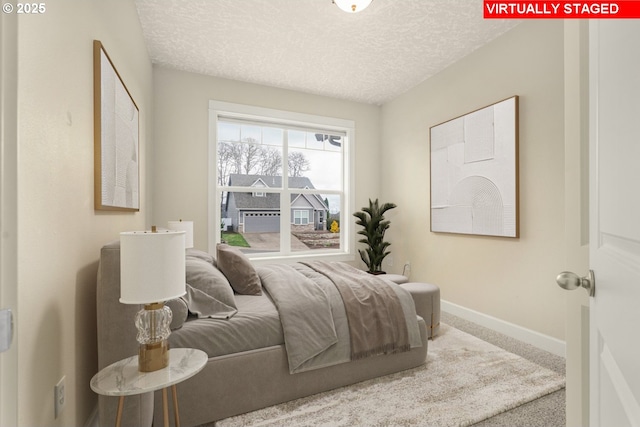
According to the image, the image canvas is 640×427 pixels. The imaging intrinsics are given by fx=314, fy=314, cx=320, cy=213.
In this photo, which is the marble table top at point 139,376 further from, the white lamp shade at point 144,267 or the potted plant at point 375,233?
the potted plant at point 375,233

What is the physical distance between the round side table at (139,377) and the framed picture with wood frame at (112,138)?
0.87 meters

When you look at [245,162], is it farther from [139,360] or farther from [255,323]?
[139,360]

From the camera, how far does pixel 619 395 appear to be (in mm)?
546

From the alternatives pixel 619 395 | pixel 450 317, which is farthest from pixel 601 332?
pixel 450 317

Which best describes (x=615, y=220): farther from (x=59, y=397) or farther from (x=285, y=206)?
(x=285, y=206)

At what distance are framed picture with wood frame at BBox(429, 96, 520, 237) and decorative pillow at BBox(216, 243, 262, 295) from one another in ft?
7.41

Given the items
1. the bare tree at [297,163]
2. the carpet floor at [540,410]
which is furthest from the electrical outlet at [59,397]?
the bare tree at [297,163]

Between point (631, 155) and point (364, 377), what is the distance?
1926 mm

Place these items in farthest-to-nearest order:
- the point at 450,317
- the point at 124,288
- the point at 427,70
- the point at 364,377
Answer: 1. the point at 427,70
2. the point at 450,317
3. the point at 364,377
4. the point at 124,288

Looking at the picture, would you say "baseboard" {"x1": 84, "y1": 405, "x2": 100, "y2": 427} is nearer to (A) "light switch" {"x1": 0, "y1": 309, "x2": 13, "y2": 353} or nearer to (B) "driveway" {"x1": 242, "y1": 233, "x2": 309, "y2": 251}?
(A) "light switch" {"x1": 0, "y1": 309, "x2": 13, "y2": 353}

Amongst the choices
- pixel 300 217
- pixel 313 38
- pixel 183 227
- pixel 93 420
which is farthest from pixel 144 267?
pixel 300 217

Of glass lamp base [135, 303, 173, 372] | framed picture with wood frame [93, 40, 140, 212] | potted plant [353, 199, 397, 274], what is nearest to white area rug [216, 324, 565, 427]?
glass lamp base [135, 303, 173, 372]

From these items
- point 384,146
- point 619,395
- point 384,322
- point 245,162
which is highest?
point 384,146

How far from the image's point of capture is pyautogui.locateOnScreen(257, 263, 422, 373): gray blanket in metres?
1.83
